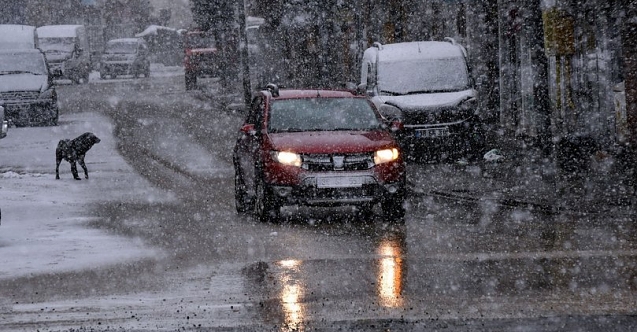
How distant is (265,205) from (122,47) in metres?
51.3

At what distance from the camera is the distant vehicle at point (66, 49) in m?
57.5

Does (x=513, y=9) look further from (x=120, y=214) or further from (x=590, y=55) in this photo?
(x=120, y=214)

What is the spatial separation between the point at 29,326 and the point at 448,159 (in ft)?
48.9

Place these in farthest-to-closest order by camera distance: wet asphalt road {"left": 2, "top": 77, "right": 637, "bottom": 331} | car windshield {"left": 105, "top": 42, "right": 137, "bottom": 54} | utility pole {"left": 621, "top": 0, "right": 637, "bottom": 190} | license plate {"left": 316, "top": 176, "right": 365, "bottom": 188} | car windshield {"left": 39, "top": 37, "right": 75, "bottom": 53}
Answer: car windshield {"left": 105, "top": 42, "right": 137, "bottom": 54} < car windshield {"left": 39, "top": 37, "right": 75, "bottom": 53} < utility pole {"left": 621, "top": 0, "right": 637, "bottom": 190} < license plate {"left": 316, "top": 176, "right": 365, "bottom": 188} < wet asphalt road {"left": 2, "top": 77, "right": 637, "bottom": 331}

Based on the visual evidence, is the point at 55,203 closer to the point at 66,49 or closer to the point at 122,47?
the point at 66,49

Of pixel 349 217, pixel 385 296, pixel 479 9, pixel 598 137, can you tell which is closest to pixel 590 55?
pixel 598 137

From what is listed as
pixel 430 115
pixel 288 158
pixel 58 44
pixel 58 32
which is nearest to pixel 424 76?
pixel 430 115

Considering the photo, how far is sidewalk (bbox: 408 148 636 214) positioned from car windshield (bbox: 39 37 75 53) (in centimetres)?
3852

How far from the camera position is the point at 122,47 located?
64.9m

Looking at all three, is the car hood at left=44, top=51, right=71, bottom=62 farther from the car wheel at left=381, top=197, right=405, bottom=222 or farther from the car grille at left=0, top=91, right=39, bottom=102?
the car wheel at left=381, top=197, right=405, bottom=222

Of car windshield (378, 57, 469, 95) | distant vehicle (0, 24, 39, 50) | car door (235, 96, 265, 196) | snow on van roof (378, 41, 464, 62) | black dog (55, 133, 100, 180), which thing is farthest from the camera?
distant vehicle (0, 24, 39, 50)

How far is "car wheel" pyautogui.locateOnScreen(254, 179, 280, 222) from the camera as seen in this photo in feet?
48.4

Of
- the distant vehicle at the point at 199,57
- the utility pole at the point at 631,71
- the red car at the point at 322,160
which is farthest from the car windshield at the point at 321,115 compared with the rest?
the distant vehicle at the point at 199,57

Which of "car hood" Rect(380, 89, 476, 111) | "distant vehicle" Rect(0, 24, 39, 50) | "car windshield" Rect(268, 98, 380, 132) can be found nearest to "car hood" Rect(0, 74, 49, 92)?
"distant vehicle" Rect(0, 24, 39, 50)
